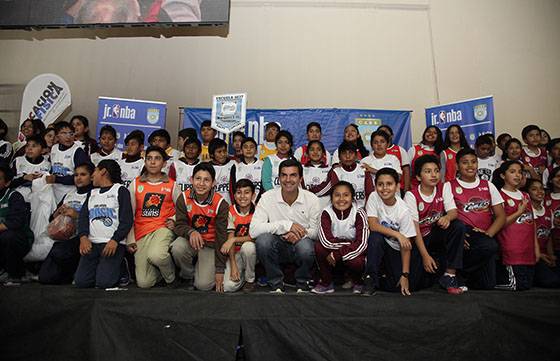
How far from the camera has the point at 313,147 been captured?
155 inches

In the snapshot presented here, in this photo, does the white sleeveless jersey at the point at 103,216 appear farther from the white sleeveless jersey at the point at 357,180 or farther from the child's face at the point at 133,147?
the white sleeveless jersey at the point at 357,180

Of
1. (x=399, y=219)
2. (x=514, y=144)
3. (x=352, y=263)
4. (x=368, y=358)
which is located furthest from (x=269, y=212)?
(x=514, y=144)

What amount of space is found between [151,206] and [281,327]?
5.13ft

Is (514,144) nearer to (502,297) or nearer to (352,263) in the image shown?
(502,297)

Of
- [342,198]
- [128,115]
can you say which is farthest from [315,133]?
[128,115]

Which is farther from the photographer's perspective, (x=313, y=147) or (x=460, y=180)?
(x=313, y=147)

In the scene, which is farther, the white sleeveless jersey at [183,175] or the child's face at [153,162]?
the white sleeveless jersey at [183,175]

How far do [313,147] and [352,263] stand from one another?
149cm

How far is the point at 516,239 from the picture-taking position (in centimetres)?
305

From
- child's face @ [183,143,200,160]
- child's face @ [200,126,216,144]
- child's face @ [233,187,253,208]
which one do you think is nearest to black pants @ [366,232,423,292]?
child's face @ [233,187,253,208]

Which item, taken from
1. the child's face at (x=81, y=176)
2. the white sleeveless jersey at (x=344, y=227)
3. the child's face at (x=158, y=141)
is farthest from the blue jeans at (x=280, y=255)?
the child's face at (x=158, y=141)

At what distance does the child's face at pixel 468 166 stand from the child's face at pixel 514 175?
12.7 inches

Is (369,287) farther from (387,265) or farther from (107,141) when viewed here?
(107,141)

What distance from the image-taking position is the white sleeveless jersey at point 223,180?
397cm
